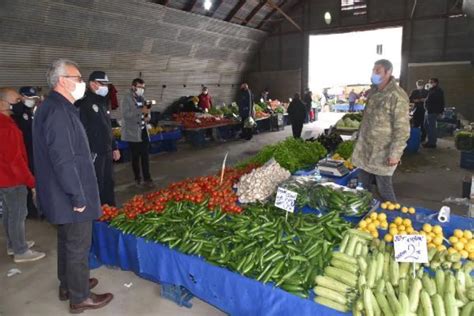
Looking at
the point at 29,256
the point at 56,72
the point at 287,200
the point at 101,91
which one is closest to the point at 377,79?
the point at 287,200

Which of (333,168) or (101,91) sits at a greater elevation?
(101,91)

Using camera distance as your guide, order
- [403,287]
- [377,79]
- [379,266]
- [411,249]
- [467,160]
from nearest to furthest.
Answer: [403,287], [411,249], [379,266], [377,79], [467,160]

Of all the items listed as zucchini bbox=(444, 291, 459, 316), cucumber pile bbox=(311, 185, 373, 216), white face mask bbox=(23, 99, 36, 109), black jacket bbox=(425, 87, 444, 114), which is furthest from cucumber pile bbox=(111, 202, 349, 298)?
black jacket bbox=(425, 87, 444, 114)

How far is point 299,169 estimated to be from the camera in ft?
15.2

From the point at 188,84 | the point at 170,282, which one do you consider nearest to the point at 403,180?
the point at 170,282

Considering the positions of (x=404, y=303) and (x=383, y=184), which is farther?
(x=383, y=184)

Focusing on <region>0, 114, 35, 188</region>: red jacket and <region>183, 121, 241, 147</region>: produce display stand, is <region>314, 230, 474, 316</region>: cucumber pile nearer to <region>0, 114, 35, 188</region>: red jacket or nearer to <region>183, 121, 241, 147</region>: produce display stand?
<region>0, 114, 35, 188</region>: red jacket

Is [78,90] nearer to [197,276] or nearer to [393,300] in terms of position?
[197,276]

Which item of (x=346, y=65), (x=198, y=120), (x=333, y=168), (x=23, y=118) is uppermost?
(x=346, y=65)

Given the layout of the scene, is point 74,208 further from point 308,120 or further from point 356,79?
point 356,79

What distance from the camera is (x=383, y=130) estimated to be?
136 inches

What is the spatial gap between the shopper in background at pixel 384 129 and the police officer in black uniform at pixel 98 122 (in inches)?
116

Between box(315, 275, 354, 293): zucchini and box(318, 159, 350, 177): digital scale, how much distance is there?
2.51 metres

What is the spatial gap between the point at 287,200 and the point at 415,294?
3.92ft
